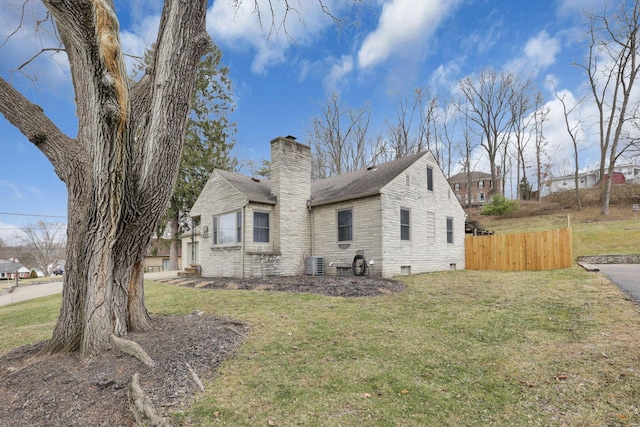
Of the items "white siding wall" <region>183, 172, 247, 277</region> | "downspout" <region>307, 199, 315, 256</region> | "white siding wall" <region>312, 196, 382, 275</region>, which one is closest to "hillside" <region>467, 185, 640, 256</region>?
"white siding wall" <region>312, 196, 382, 275</region>

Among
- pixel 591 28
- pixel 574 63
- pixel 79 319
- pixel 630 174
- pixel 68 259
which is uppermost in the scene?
pixel 591 28

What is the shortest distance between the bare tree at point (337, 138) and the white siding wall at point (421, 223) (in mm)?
15063

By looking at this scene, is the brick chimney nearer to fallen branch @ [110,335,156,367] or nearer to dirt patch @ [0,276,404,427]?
dirt patch @ [0,276,404,427]

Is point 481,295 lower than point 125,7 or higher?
lower

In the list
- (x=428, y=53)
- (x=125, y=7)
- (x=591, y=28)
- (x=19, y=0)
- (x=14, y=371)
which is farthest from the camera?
(x=591, y=28)

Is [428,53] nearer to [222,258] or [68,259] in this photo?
[222,258]

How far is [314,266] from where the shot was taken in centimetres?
1318

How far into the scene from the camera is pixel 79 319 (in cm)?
387

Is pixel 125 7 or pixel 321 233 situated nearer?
pixel 125 7

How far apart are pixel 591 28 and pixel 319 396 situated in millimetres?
35391

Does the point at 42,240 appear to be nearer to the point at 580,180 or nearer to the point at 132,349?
the point at 132,349

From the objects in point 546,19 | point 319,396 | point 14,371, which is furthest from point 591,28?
point 14,371

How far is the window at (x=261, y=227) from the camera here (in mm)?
12773

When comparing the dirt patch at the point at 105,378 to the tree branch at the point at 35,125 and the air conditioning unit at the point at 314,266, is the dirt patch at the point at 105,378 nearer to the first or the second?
the tree branch at the point at 35,125
